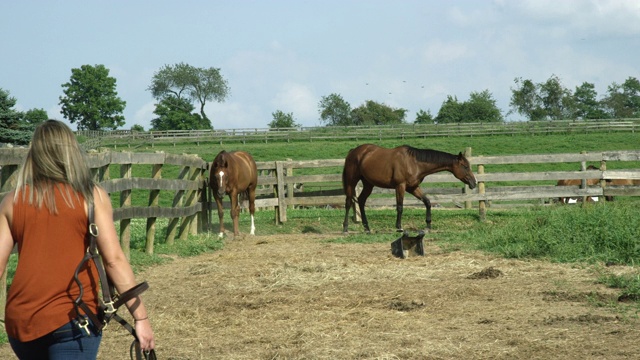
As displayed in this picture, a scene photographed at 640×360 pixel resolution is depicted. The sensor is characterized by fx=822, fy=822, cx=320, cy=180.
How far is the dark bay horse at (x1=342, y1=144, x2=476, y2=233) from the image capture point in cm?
1636

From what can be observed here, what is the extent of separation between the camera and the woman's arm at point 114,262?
327cm

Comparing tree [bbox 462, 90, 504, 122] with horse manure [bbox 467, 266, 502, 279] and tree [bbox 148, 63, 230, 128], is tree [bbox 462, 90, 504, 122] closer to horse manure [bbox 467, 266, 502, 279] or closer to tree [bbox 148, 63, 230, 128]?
tree [bbox 148, 63, 230, 128]

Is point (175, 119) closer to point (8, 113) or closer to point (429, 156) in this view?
point (8, 113)

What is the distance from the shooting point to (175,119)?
90.9m

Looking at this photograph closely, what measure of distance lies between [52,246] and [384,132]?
167ft

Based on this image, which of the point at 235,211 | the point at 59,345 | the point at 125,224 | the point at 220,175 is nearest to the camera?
the point at 59,345

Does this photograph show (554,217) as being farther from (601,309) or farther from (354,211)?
(354,211)

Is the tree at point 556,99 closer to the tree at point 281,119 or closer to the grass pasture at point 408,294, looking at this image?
the tree at point 281,119

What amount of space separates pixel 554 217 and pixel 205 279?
529 cm

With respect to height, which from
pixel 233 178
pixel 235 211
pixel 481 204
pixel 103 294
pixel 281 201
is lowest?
pixel 481 204

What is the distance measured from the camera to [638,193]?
18.3 meters

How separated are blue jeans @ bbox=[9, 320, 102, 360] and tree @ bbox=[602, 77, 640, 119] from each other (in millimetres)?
107714

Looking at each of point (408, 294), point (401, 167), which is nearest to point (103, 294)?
point (408, 294)

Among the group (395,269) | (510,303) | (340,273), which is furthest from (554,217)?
(510,303)
